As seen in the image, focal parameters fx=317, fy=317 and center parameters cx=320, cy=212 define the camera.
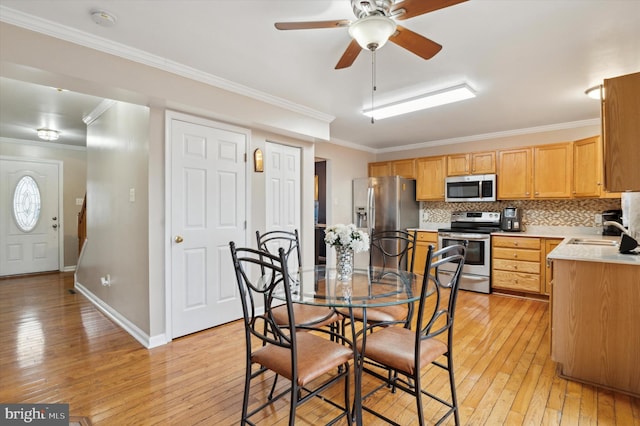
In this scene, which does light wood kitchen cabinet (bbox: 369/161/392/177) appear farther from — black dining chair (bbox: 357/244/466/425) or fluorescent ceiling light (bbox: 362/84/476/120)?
black dining chair (bbox: 357/244/466/425)

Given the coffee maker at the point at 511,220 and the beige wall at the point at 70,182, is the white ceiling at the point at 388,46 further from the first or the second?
the beige wall at the point at 70,182

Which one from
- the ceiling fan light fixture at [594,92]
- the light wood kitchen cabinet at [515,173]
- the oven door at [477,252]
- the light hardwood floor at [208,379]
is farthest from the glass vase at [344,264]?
the light wood kitchen cabinet at [515,173]

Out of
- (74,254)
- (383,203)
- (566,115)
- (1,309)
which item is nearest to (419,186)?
(383,203)

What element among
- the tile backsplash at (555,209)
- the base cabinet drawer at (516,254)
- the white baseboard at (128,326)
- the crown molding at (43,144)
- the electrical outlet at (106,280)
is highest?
the crown molding at (43,144)

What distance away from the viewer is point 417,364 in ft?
5.05

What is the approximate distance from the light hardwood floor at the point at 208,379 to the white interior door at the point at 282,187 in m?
1.32

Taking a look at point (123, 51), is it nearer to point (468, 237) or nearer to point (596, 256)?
point (596, 256)

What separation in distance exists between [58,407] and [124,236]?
168 centimetres

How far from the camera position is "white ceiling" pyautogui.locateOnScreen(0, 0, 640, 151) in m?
1.93

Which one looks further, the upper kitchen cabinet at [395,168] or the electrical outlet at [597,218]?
the upper kitchen cabinet at [395,168]

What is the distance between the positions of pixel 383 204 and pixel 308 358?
13.2 feet

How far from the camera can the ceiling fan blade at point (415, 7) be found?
4.99ft

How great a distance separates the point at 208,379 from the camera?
2266 millimetres

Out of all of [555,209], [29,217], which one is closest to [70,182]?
[29,217]
